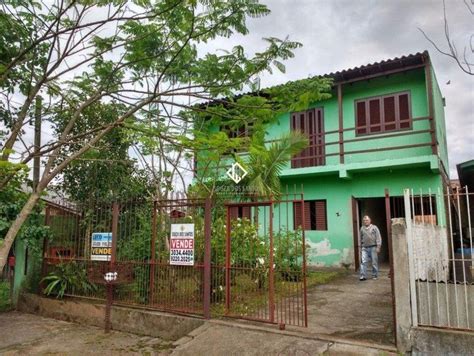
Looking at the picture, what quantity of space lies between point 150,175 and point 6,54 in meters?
5.35

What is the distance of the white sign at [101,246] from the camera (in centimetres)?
760

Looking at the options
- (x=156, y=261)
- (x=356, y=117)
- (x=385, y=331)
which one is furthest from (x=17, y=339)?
(x=356, y=117)

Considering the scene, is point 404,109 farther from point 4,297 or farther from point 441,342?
point 4,297

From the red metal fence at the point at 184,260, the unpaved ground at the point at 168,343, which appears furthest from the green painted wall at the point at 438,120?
the unpaved ground at the point at 168,343

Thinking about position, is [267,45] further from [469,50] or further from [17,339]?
[17,339]

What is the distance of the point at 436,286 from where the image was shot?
15.7ft

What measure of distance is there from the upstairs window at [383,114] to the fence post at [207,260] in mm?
8024

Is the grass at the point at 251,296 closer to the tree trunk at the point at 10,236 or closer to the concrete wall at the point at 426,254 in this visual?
the concrete wall at the point at 426,254

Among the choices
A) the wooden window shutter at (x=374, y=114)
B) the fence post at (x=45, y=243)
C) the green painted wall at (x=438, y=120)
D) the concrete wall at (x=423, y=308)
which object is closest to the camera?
the concrete wall at (x=423, y=308)

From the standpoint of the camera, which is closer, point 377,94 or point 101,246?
point 101,246

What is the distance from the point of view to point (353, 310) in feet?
23.1

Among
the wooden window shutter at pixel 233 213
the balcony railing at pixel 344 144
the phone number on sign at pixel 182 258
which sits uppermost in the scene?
the balcony railing at pixel 344 144

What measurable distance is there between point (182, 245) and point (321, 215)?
8.09m

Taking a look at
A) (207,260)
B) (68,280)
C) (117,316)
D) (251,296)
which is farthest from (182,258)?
(68,280)
